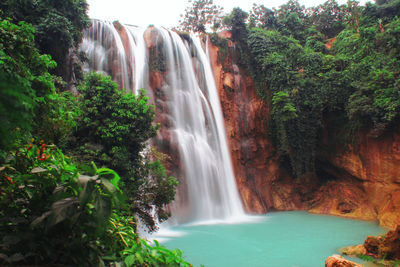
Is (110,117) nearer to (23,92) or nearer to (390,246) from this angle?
(23,92)

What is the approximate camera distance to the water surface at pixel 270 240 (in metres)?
6.99

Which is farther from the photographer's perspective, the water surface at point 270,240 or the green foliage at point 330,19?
the green foliage at point 330,19

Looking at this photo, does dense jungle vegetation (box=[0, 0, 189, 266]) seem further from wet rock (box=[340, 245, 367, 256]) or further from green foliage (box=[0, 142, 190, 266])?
wet rock (box=[340, 245, 367, 256])

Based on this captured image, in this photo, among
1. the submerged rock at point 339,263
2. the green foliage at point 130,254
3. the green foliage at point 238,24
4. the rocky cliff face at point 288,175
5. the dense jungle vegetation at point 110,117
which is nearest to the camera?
the dense jungle vegetation at point 110,117

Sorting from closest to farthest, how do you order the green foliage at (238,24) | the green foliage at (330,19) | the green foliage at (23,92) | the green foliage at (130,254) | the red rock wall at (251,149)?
the green foliage at (23,92) < the green foliage at (130,254) < the red rock wall at (251,149) < the green foliage at (238,24) < the green foliage at (330,19)

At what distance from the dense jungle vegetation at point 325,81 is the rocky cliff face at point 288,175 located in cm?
62

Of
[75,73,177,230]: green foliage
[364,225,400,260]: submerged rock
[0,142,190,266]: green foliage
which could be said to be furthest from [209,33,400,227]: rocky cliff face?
[0,142,190,266]: green foliage

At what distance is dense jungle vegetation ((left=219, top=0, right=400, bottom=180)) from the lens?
1234cm

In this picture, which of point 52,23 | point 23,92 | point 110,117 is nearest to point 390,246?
point 110,117

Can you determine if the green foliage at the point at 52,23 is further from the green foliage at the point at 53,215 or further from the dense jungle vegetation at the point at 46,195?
the green foliage at the point at 53,215

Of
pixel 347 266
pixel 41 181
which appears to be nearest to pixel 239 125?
pixel 347 266

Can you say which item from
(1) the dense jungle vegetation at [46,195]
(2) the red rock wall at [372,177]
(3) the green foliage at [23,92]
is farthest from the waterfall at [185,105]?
(1) the dense jungle vegetation at [46,195]

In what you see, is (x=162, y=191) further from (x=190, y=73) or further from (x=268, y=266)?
(x=190, y=73)

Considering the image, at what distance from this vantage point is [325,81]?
48.4ft
